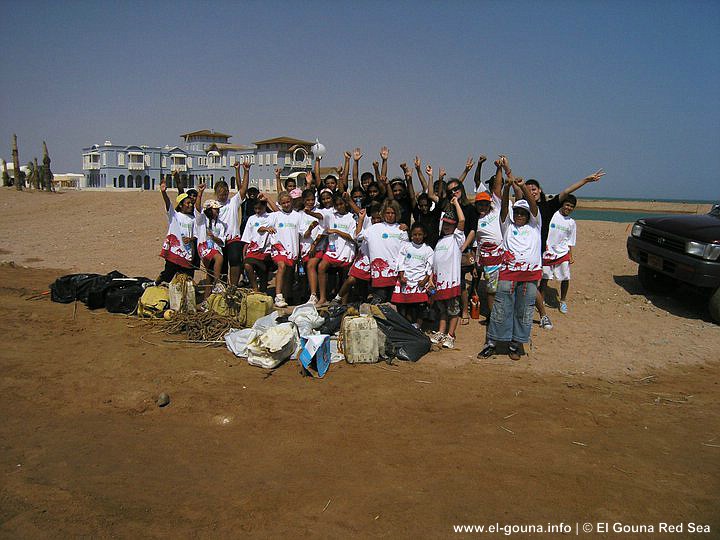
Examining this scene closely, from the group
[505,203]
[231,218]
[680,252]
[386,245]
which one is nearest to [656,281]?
[680,252]

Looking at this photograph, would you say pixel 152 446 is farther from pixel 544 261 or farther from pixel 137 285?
pixel 544 261

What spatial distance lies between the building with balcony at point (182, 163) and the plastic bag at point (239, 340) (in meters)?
49.7

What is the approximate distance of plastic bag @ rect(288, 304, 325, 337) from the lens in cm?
656

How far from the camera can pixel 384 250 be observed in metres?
7.33

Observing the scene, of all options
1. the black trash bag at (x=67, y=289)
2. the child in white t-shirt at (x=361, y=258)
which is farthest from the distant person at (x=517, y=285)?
the black trash bag at (x=67, y=289)

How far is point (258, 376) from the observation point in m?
5.76

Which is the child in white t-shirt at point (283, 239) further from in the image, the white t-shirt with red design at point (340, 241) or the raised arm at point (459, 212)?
the raised arm at point (459, 212)

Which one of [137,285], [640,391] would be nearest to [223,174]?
[137,285]

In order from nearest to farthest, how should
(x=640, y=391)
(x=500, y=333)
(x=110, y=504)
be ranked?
(x=110, y=504)
(x=640, y=391)
(x=500, y=333)

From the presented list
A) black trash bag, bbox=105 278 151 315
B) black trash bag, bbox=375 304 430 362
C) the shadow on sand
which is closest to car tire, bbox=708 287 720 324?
the shadow on sand

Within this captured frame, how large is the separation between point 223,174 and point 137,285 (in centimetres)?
5159

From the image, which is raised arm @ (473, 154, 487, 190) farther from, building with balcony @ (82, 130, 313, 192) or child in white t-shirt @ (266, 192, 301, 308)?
building with balcony @ (82, 130, 313, 192)

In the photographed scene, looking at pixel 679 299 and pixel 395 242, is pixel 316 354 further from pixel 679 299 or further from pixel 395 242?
pixel 679 299

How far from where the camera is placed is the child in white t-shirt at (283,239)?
8.16 metres
